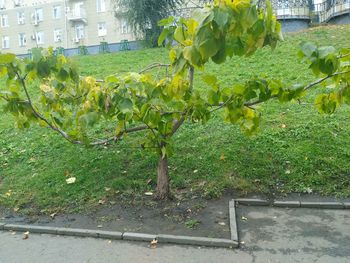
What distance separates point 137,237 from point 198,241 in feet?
2.42

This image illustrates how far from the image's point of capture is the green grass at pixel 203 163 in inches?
219

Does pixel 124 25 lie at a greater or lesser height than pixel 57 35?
lesser

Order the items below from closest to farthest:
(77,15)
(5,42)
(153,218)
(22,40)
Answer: (153,218) < (77,15) < (22,40) < (5,42)

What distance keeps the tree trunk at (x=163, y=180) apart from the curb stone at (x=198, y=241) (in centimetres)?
99

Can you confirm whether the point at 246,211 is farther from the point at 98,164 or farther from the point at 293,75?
the point at 293,75

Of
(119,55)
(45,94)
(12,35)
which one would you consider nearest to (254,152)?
(45,94)

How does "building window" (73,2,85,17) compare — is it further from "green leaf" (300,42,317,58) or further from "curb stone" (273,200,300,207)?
"green leaf" (300,42,317,58)

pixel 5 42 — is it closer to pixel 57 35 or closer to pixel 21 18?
pixel 21 18

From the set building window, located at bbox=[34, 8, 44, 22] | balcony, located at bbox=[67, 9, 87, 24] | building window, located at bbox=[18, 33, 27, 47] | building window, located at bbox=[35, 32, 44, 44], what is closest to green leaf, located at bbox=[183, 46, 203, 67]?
balcony, located at bbox=[67, 9, 87, 24]

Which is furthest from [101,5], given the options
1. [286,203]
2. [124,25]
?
[286,203]

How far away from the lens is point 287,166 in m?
5.80

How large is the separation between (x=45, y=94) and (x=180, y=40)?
6.80 ft

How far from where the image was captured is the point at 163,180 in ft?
17.4

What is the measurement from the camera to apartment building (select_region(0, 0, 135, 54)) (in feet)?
124
